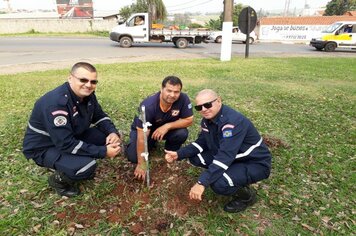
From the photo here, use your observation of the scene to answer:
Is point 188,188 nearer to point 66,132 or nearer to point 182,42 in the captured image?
point 66,132

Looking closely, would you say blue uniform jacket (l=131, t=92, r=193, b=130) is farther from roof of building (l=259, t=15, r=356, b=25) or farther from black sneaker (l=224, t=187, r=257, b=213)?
roof of building (l=259, t=15, r=356, b=25)

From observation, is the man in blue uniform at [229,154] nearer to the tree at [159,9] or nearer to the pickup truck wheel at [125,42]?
the pickup truck wheel at [125,42]

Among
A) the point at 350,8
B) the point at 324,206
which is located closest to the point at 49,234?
the point at 324,206

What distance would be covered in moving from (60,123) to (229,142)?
1.49 m

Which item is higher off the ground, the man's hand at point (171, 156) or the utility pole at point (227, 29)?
the utility pole at point (227, 29)

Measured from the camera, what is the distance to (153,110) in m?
3.43

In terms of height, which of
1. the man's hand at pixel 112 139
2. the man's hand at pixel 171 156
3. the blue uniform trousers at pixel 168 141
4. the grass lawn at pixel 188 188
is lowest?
the grass lawn at pixel 188 188

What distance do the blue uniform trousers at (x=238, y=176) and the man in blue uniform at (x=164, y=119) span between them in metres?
0.96

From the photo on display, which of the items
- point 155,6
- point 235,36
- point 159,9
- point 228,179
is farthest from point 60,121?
point 159,9

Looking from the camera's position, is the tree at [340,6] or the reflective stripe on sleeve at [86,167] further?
the tree at [340,6]

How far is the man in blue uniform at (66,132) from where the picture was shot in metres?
2.68

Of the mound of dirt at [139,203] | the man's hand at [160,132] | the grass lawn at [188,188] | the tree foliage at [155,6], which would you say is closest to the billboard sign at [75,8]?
the tree foliage at [155,6]

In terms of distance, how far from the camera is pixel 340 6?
43.7 m

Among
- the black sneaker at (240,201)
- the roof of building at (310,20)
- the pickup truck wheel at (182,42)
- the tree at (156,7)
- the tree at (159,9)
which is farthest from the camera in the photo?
the tree at (156,7)
